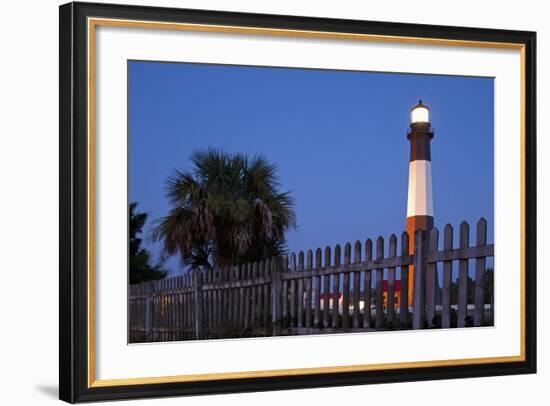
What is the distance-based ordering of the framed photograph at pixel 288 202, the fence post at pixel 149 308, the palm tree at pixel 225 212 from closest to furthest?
the framed photograph at pixel 288 202 < the fence post at pixel 149 308 < the palm tree at pixel 225 212

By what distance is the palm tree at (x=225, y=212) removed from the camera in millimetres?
5977

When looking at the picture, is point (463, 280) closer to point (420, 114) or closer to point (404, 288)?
point (404, 288)

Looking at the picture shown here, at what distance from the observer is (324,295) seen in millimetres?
6844

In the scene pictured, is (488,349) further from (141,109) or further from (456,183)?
(141,109)

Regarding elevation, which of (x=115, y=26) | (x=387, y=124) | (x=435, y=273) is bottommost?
(x=435, y=273)

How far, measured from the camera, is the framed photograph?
5.67 m

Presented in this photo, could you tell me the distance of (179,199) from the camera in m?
5.98

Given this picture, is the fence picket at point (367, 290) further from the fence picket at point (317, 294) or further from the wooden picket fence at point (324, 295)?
the fence picket at point (317, 294)

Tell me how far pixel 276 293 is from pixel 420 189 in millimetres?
1105

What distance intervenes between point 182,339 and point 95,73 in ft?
5.20

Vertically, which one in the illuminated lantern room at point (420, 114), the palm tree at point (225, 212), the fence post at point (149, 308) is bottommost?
Result: the fence post at point (149, 308)

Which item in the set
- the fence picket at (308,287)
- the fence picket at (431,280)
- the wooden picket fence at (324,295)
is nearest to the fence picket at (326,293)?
the wooden picket fence at (324,295)

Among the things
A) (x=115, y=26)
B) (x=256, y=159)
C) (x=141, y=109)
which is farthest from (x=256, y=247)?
(x=115, y=26)

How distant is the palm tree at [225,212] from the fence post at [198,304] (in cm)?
7
